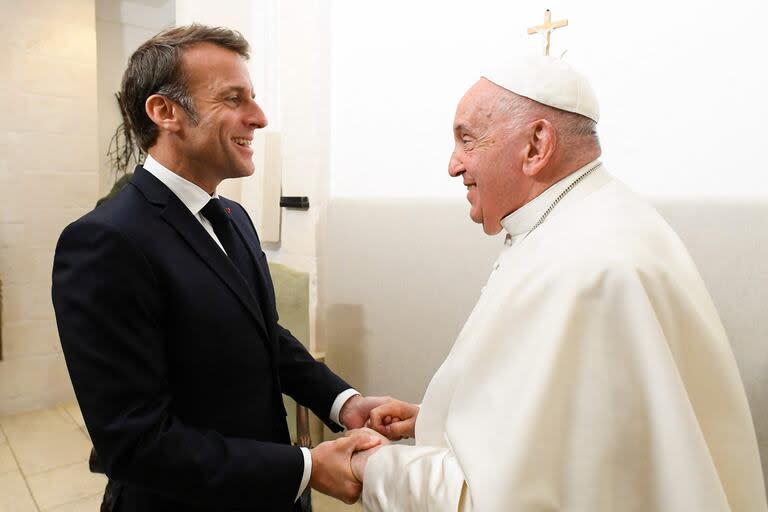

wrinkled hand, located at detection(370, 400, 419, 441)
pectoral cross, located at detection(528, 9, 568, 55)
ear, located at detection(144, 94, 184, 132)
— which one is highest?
pectoral cross, located at detection(528, 9, 568, 55)

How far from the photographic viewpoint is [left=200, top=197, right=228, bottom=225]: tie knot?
1.44m

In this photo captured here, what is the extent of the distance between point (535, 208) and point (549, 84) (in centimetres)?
30

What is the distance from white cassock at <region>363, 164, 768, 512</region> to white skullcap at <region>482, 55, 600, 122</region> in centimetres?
26

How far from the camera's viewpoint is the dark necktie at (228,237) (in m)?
1.43

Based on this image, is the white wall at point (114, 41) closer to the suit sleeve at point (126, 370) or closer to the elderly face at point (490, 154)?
the suit sleeve at point (126, 370)

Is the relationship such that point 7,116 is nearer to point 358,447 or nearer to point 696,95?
point 358,447

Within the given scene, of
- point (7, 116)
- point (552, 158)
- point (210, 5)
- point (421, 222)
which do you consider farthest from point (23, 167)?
point (552, 158)

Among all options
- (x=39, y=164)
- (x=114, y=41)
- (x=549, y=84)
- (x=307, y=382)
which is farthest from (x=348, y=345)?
(x=114, y=41)

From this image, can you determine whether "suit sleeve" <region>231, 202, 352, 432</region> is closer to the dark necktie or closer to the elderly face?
the dark necktie

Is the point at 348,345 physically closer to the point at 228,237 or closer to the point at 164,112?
the point at 228,237

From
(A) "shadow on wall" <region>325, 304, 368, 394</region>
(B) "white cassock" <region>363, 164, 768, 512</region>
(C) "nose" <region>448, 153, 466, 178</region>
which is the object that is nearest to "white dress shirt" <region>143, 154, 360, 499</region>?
(B) "white cassock" <region>363, 164, 768, 512</region>

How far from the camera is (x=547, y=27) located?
79.7 inches

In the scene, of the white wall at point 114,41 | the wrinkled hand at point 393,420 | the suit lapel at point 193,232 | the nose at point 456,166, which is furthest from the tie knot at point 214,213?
the white wall at point 114,41

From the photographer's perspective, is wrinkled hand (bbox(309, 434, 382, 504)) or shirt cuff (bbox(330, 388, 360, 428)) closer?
wrinkled hand (bbox(309, 434, 382, 504))
